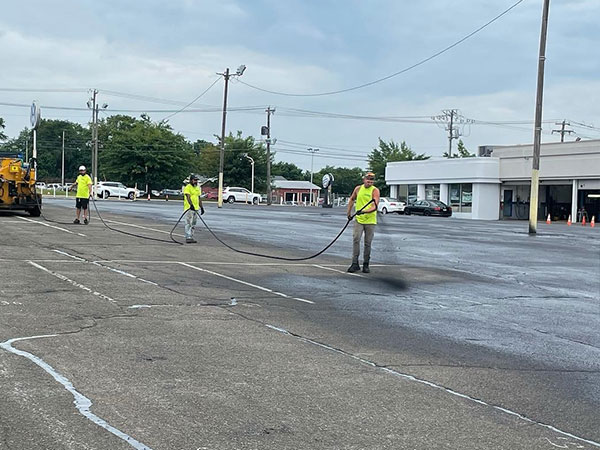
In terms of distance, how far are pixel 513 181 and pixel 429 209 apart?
310 inches

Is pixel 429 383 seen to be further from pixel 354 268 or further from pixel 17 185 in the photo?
pixel 17 185

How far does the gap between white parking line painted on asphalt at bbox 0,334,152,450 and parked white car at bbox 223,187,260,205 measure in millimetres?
70755

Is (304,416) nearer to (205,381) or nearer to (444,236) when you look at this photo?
(205,381)

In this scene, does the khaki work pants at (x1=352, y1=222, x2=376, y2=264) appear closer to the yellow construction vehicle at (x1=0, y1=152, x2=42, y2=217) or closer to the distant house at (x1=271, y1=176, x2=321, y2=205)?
the yellow construction vehicle at (x1=0, y1=152, x2=42, y2=217)

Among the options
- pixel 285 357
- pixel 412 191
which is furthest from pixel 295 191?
pixel 285 357

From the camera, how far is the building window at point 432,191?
228ft

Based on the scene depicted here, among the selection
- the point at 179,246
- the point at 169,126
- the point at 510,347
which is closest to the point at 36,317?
the point at 510,347

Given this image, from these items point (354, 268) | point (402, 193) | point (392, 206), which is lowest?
point (354, 268)

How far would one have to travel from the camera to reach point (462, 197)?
6544 centimetres

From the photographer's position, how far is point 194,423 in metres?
5.25

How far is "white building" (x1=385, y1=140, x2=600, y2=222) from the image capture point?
5522cm

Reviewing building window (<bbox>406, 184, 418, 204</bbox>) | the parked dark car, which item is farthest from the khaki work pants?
building window (<bbox>406, 184, 418, 204</bbox>)

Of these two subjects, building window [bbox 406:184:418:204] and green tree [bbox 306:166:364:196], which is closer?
building window [bbox 406:184:418:204]

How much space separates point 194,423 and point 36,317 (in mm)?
4066
